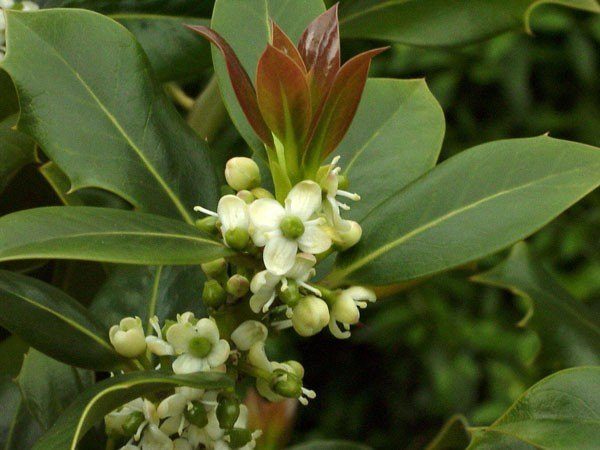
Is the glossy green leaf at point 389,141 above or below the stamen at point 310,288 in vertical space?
below

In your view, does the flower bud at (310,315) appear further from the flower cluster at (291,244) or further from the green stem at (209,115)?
the green stem at (209,115)

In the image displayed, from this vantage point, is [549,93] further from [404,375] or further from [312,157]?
[312,157]

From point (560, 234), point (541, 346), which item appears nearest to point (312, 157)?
point (541, 346)

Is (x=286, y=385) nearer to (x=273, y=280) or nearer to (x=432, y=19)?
(x=273, y=280)

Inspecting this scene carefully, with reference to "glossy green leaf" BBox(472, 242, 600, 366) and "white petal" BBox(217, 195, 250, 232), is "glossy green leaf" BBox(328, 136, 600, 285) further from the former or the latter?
"glossy green leaf" BBox(472, 242, 600, 366)

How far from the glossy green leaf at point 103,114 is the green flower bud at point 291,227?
0.54 feet

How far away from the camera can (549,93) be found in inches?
102

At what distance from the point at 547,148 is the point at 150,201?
314mm

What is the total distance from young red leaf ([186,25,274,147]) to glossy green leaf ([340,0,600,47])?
15.0 inches

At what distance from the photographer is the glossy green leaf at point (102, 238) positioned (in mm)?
554

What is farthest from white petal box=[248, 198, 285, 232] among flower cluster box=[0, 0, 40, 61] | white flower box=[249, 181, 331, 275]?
flower cluster box=[0, 0, 40, 61]

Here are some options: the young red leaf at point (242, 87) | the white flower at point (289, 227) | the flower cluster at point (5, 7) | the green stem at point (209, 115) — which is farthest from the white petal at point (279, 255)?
the green stem at point (209, 115)

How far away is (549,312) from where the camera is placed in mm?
1084

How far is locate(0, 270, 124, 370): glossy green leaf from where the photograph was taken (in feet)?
2.16
